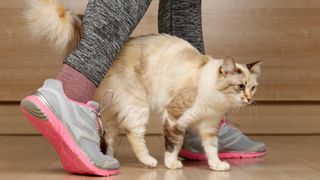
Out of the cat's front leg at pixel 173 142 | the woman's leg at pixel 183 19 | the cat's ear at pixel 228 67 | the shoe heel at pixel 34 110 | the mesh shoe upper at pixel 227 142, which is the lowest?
the mesh shoe upper at pixel 227 142

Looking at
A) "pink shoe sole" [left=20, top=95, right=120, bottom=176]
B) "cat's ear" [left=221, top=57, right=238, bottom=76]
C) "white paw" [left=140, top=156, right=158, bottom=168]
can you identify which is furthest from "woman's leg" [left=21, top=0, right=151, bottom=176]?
"cat's ear" [left=221, top=57, right=238, bottom=76]

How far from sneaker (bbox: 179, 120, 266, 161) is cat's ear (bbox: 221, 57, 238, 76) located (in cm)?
30

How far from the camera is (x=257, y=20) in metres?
2.55

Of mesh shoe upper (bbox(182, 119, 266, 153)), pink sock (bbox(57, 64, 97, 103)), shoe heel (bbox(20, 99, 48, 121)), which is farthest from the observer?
mesh shoe upper (bbox(182, 119, 266, 153))

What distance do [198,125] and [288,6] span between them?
119cm

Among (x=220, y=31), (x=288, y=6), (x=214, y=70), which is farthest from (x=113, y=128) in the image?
(x=288, y=6)

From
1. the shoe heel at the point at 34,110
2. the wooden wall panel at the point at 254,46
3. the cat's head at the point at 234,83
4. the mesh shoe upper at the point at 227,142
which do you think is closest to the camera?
the shoe heel at the point at 34,110

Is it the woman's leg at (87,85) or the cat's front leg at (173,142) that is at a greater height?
the woman's leg at (87,85)

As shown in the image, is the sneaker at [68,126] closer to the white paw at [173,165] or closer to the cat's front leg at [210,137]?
the white paw at [173,165]

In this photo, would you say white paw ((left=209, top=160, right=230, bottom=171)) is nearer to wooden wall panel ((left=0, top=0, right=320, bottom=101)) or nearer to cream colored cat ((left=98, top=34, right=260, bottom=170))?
cream colored cat ((left=98, top=34, right=260, bottom=170))

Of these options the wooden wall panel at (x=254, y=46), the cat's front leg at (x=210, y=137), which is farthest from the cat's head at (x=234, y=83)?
the wooden wall panel at (x=254, y=46)

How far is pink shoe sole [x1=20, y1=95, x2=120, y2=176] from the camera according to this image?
48.6 inches

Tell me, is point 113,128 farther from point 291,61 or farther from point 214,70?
point 291,61

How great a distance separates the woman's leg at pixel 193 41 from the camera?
1.73 meters
